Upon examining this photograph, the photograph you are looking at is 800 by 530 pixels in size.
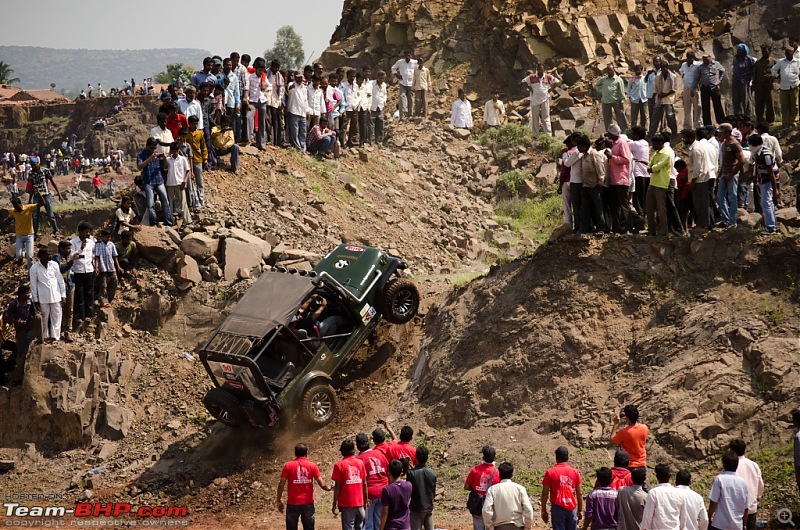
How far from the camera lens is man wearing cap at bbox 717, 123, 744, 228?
52.9 ft

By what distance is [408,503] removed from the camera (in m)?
11.1

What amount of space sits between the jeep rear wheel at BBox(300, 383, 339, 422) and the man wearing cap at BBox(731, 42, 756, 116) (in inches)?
496

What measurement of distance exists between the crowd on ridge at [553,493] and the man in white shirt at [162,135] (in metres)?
10.5

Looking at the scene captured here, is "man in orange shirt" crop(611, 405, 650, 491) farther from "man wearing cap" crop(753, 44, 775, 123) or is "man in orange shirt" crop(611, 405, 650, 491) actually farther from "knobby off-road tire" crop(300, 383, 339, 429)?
"man wearing cap" crop(753, 44, 775, 123)

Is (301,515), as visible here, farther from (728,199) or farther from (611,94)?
(611,94)

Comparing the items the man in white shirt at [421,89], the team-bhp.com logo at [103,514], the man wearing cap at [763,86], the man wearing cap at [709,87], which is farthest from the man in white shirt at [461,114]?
the team-bhp.com logo at [103,514]

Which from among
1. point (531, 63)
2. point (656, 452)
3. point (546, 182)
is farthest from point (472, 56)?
point (656, 452)

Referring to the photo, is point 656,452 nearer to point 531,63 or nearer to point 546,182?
point 546,182

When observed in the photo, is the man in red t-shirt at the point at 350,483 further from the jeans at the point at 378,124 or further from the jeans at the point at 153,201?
the jeans at the point at 378,124

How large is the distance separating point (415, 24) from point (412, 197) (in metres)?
9.73

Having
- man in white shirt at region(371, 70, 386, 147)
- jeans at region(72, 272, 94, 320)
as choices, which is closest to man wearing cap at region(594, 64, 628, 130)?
man in white shirt at region(371, 70, 386, 147)

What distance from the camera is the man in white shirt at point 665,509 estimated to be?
32.7ft

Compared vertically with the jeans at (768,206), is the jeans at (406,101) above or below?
above

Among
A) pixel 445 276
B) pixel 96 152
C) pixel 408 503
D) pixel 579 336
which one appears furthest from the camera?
pixel 96 152
